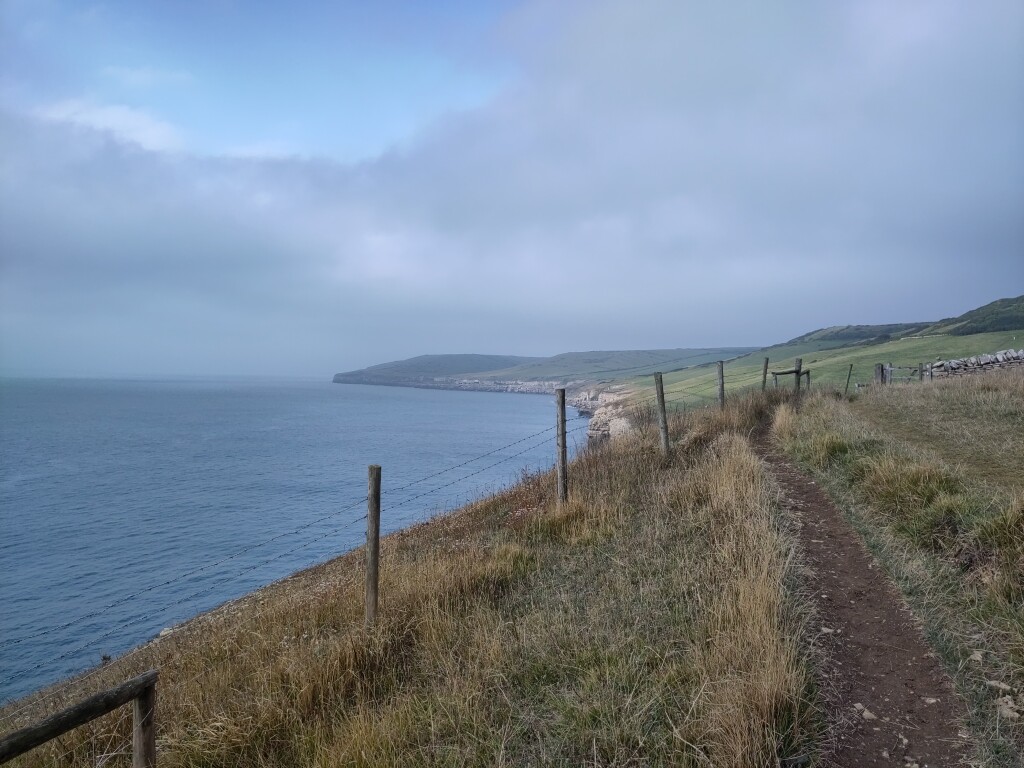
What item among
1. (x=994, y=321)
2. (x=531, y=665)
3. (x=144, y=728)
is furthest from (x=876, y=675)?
(x=994, y=321)

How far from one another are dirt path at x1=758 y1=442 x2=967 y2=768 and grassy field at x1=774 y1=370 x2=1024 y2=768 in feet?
0.53

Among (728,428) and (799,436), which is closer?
(799,436)

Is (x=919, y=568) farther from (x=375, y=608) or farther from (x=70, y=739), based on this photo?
(x=70, y=739)

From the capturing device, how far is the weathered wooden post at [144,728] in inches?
159

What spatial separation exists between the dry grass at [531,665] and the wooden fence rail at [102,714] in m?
0.67

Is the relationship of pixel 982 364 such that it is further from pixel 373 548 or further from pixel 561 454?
pixel 373 548

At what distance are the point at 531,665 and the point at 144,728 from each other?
3064mm

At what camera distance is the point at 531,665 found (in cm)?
523

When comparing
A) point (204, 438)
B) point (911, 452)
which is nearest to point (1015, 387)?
point (911, 452)

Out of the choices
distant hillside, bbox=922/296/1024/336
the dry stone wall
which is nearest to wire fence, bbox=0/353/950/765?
the dry stone wall

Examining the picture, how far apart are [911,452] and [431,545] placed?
9.02m

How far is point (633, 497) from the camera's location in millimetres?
10750

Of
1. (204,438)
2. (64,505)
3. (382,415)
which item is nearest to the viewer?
(64,505)

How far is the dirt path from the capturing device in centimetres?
388
